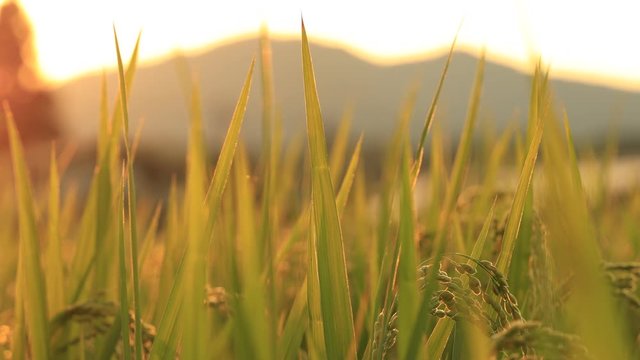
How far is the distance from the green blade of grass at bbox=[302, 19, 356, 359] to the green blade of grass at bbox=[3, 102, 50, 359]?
20.3 inches

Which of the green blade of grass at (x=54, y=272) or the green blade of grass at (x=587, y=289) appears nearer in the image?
the green blade of grass at (x=587, y=289)

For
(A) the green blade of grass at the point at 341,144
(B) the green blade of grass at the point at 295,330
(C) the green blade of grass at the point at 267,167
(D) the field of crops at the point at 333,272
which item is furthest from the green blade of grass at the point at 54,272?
(A) the green blade of grass at the point at 341,144

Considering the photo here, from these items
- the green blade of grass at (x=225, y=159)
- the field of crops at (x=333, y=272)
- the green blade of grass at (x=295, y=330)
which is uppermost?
the green blade of grass at (x=225, y=159)

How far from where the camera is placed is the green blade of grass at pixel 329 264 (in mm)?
777

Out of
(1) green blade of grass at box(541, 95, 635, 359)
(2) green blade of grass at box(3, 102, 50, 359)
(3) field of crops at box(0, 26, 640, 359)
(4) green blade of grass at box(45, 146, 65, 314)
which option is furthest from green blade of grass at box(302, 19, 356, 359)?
(4) green blade of grass at box(45, 146, 65, 314)

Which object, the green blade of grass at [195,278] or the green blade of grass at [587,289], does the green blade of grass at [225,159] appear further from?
the green blade of grass at [587,289]

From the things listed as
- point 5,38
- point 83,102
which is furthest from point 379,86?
point 5,38

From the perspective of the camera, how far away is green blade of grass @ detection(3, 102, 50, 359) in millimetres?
1098

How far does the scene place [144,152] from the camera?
2005 cm

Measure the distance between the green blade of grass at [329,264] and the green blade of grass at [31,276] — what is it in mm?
516

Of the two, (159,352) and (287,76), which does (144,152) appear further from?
(287,76)

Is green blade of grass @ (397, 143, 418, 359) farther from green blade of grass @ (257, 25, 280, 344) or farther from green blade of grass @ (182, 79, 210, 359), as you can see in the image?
green blade of grass @ (257, 25, 280, 344)

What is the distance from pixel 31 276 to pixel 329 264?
549 mm

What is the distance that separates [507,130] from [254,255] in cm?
137
